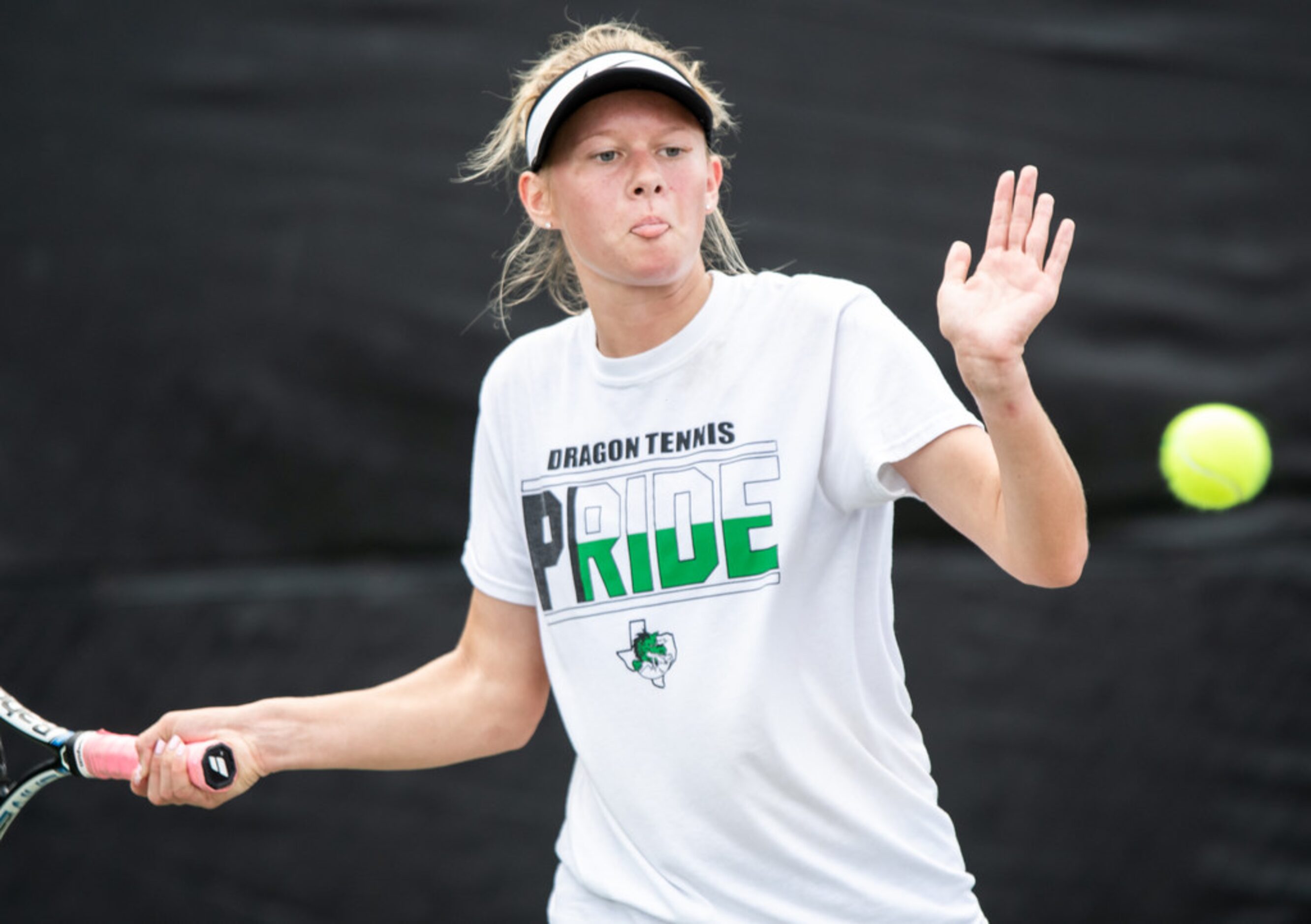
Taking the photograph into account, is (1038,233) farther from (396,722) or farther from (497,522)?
(396,722)

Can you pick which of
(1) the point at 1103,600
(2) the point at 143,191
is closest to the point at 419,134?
(2) the point at 143,191

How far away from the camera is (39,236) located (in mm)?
2992

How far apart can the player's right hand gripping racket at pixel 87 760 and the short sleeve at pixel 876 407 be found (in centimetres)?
86

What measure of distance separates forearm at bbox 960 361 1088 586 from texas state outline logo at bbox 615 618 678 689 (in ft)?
1.52

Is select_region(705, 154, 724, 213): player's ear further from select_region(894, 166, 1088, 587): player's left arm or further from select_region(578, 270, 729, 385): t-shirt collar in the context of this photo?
select_region(894, 166, 1088, 587): player's left arm

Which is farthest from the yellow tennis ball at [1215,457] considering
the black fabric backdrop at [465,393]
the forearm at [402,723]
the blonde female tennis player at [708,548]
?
the forearm at [402,723]

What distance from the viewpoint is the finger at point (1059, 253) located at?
141 cm

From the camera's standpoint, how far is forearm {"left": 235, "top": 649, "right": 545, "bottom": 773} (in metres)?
1.87

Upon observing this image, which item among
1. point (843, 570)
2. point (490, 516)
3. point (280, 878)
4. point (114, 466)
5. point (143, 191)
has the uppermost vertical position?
point (143, 191)

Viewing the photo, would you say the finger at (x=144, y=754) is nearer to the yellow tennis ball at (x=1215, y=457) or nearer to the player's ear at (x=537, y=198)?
the player's ear at (x=537, y=198)

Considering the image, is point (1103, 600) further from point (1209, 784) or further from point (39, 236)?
point (39, 236)

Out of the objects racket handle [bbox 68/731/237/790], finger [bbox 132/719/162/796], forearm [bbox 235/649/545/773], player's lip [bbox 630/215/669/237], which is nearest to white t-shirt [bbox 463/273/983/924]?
player's lip [bbox 630/215/669/237]

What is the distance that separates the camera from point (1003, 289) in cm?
142

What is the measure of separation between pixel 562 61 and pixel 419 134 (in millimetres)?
1287
